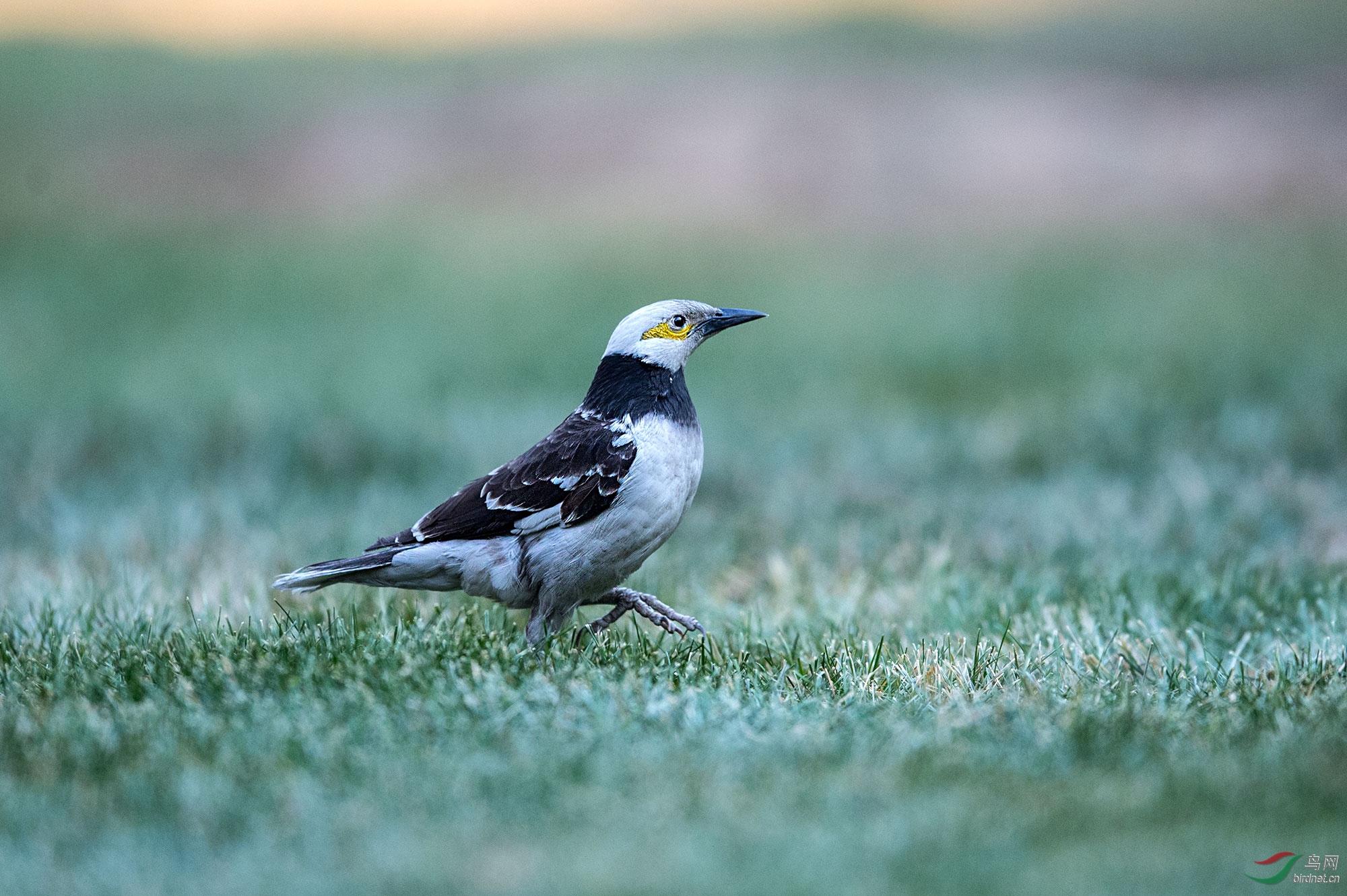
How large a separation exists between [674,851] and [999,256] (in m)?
13.0

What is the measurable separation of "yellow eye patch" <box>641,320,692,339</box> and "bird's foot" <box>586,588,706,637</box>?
100cm

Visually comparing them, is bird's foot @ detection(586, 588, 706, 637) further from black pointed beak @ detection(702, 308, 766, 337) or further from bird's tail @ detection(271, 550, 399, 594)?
black pointed beak @ detection(702, 308, 766, 337)

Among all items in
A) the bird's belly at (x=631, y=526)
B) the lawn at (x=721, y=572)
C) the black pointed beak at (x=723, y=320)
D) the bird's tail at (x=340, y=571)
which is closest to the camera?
the lawn at (x=721, y=572)

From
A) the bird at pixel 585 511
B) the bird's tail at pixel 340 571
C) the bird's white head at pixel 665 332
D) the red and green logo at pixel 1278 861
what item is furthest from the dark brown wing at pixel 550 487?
the red and green logo at pixel 1278 861

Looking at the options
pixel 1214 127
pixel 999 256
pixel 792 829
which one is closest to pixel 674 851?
pixel 792 829

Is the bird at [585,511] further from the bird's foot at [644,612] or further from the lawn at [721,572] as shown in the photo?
the lawn at [721,572]

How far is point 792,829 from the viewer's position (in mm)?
3283

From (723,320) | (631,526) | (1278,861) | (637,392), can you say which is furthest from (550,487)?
(1278,861)

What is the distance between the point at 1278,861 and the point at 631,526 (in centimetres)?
235

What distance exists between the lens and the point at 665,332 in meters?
5.10

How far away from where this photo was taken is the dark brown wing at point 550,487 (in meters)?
4.76

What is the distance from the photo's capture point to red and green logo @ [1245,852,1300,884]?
10.0 feet

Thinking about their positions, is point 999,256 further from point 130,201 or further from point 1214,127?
point 130,201

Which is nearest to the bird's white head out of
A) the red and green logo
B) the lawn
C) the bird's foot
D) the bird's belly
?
the bird's belly
